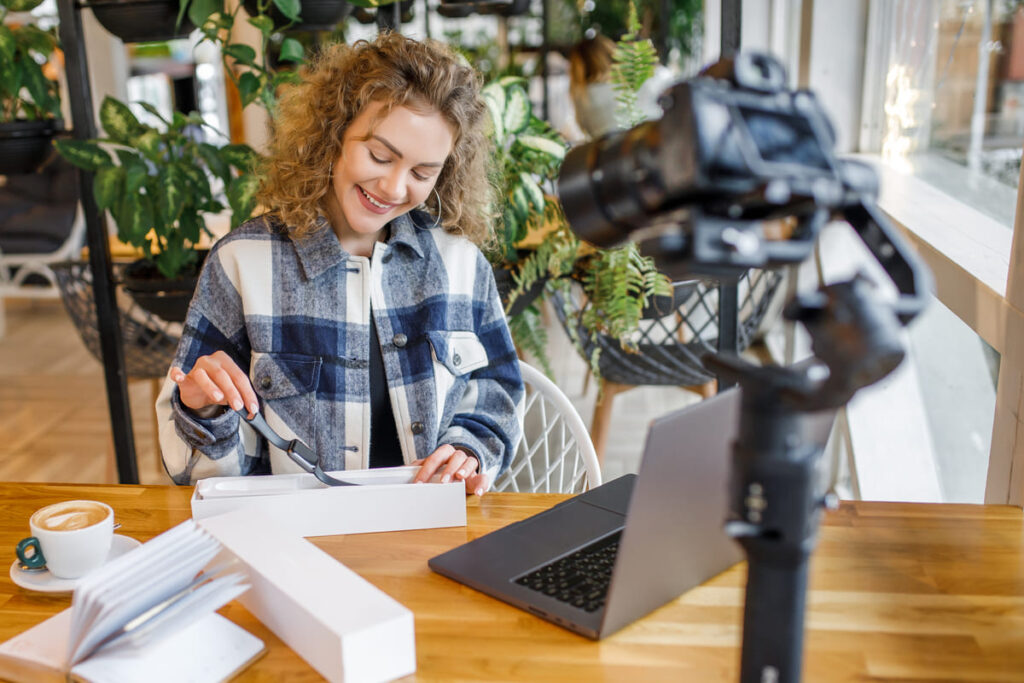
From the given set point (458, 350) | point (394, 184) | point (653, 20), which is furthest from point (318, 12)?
point (653, 20)

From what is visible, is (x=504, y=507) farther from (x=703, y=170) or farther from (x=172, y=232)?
(x=172, y=232)

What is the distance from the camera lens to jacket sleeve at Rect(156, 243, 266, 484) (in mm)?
1312

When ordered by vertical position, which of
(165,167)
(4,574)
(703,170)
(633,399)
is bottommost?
(633,399)

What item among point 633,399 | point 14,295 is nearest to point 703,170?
point 633,399

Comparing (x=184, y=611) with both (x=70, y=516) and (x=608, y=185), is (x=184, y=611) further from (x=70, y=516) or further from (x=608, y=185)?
(x=608, y=185)

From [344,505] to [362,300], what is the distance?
48cm

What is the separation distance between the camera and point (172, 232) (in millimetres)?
2150

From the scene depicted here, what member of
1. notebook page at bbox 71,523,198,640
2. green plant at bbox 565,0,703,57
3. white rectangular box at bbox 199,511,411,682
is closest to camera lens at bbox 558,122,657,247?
white rectangular box at bbox 199,511,411,682

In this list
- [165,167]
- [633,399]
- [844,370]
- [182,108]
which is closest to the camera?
[844,370]

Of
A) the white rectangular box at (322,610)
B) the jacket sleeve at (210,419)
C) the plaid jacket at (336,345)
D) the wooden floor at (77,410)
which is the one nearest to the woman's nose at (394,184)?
the plaid jacket at (336,345)

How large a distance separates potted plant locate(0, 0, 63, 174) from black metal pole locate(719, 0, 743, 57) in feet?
5.08

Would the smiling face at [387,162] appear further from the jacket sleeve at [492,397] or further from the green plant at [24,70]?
the green plant at [24,70]

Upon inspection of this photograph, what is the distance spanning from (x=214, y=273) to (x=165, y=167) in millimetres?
743

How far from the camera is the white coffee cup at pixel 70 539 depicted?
97 centimetres
